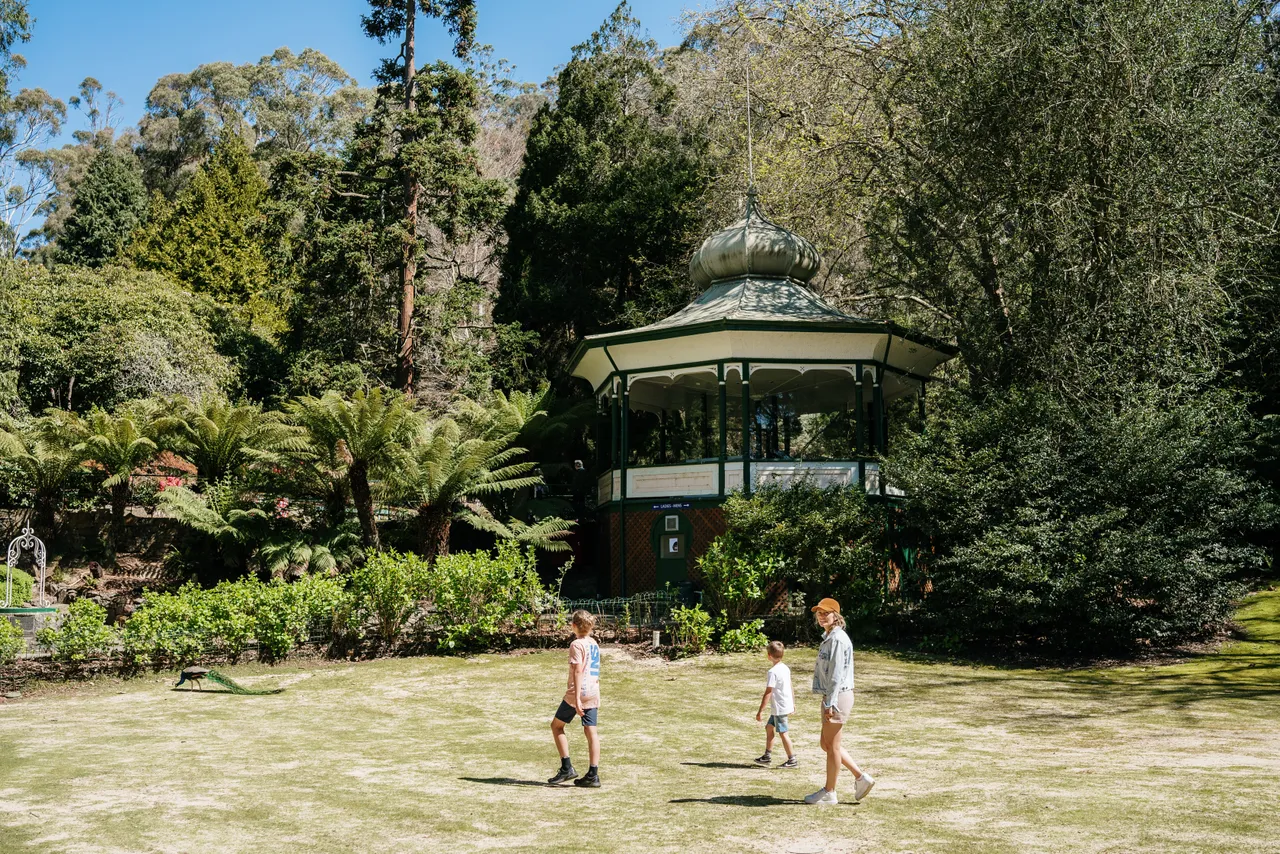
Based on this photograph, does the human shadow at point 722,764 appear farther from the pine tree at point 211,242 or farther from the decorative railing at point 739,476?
the pine tree at point 211,242

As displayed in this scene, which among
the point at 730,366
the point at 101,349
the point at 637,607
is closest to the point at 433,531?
the point at 637,607

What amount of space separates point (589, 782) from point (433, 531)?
42.4ft

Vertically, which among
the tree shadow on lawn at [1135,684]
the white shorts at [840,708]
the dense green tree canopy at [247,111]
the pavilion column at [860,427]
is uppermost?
the dense green tree canopy at [247,111]

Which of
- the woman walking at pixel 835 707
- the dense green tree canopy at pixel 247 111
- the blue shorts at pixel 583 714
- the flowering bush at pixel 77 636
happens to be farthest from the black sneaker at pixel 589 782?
the dense green tree canopy at pixel 247 111

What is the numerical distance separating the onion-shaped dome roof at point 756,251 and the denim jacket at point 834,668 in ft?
56.2

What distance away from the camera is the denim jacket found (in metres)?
8.16

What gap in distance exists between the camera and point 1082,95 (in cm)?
1883

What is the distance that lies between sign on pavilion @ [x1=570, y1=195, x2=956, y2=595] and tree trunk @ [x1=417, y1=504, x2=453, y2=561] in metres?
3.86

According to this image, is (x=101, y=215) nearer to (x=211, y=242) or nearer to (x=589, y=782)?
(x=211, y=242)

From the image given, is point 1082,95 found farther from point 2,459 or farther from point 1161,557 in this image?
point 2,459

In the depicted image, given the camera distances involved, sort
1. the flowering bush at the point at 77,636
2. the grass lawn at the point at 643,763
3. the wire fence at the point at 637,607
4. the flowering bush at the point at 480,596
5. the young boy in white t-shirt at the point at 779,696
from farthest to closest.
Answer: the wire fence at the point at 637,607 < the flowering bush at the point at 480,596 < the flowering bush at the point at 77,636 < the young boy in white t-shirt at the point at 779,696 < the grass lawn at the point at 643,763

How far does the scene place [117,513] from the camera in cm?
2331

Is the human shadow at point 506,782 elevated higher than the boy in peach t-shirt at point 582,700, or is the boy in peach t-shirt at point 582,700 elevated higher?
the boy in peach t-shirt at point 582,700

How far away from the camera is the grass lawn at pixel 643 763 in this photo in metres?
7.24
